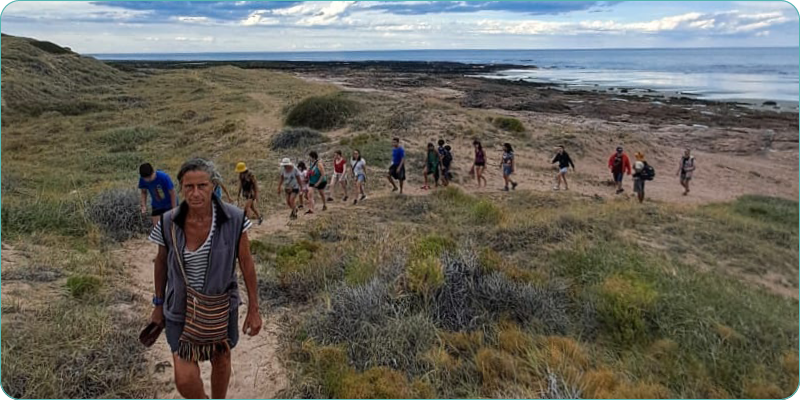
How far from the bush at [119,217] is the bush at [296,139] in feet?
28.7

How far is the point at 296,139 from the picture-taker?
1872 cm

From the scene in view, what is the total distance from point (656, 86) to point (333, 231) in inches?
2067

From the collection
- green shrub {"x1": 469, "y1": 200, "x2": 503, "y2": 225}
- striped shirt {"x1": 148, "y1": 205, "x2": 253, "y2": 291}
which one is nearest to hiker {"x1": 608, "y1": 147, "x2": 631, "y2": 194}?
green shrub {"x1": 469, "y1": 200, "x2": 503, "y2": 225}

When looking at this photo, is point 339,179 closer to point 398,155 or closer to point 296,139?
point 398,155

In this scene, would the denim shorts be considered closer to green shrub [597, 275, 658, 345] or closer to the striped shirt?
the striped shirt

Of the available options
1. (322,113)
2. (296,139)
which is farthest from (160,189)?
(322,113)

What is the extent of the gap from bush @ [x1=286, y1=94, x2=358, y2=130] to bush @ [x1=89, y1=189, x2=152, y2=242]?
12.5 m

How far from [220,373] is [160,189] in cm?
446

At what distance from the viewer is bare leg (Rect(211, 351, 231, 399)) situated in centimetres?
361

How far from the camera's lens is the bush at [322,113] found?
22.1m

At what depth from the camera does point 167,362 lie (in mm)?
5012

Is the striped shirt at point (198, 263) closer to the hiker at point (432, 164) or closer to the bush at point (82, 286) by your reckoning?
the bush at point (82, 286)

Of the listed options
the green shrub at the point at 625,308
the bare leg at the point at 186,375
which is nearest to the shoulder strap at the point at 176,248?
the bare leg at the point at 186,375

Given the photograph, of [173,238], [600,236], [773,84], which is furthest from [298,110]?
[773,84]
